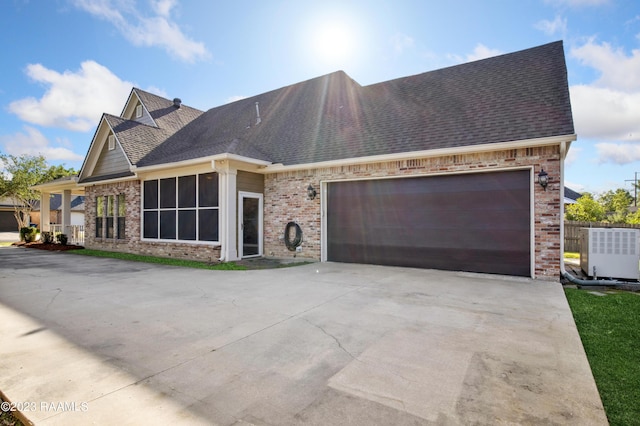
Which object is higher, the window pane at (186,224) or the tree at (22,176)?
the tree at (22,176)

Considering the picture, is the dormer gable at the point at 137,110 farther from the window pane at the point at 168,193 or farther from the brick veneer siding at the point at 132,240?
the window pane at the point at 168,193

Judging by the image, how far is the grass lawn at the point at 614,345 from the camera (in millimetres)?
2387

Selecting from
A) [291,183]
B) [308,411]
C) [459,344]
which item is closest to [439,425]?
[308,411]

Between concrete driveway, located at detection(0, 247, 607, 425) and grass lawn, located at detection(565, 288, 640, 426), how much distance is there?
0.13m

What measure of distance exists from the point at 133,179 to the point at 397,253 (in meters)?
10.8

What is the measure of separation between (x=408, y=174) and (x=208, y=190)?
6346mm

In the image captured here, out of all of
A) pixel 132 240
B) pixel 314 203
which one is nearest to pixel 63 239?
pixel 132 240

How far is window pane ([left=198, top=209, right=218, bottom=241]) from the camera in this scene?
10266mm

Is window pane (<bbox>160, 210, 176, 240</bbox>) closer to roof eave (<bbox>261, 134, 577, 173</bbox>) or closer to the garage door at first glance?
roof eave (<bbox>261, 134, 577, 173</bbox>)

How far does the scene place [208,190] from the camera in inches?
411

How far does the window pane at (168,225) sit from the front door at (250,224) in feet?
9.11

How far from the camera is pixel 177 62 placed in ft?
40.8

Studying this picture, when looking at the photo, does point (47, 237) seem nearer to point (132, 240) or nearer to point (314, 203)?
point (132, 240)

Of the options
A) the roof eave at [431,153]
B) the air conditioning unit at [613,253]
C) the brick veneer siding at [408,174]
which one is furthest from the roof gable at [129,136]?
the air conditioning unit at [613,253]
